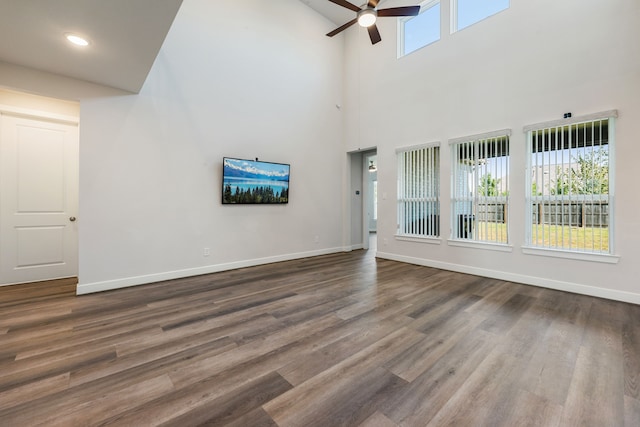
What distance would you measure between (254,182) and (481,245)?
4000mm

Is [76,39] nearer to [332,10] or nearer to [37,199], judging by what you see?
[37,199]

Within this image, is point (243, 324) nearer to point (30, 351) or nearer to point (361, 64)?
A: point (30, 351)

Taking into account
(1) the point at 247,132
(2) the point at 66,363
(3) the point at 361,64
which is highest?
(3) the point at 361,64

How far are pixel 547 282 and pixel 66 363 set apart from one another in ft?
17.2

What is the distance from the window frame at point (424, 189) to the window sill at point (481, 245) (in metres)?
0.29

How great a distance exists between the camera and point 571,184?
352cm

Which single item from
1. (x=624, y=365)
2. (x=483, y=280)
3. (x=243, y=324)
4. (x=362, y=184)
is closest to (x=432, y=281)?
(x=483, y=280)

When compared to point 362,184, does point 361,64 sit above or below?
above

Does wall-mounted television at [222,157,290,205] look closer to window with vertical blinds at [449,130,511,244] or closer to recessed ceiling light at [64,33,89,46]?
recessed ceiling light at [64,33,89,46]

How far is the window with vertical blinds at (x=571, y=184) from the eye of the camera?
331 cm

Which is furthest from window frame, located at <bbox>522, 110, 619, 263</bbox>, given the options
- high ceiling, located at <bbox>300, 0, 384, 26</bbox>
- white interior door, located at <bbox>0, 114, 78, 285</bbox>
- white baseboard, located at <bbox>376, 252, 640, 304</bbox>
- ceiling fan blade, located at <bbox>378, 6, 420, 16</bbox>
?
white interior door, located at <bbox>0, 114, 78, 285</bbox>

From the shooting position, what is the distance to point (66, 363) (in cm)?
191

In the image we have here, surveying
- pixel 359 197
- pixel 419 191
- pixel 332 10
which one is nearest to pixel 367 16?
pixel 332 10

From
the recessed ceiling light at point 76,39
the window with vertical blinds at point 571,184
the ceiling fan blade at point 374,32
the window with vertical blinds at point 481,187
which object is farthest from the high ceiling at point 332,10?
the recessed ceiling light at point 76,39
